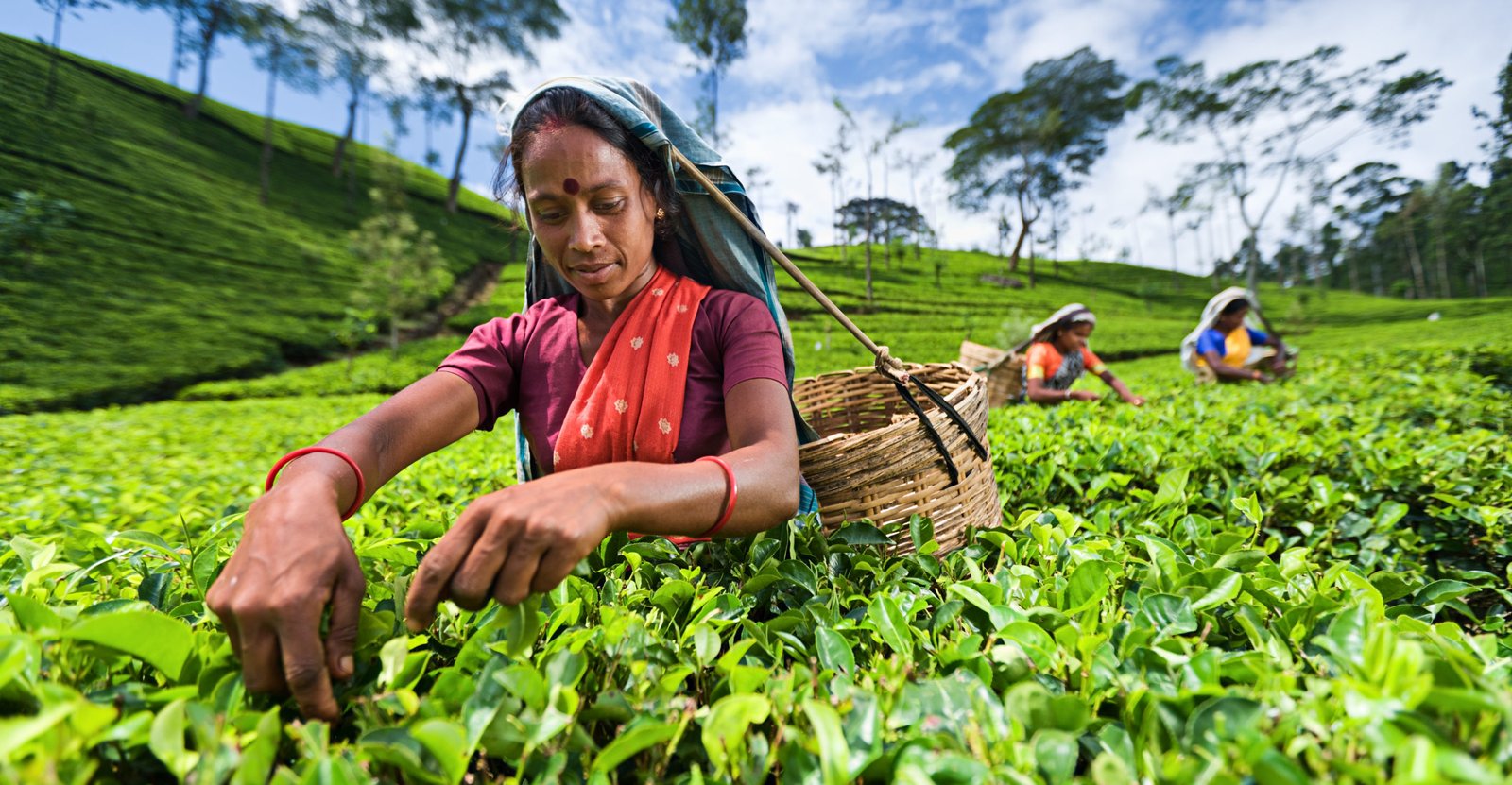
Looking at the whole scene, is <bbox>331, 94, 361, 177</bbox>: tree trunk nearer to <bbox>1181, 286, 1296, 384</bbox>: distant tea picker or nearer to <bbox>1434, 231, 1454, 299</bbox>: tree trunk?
<bbox>1181, 286, 1296, 384</bbox>: distant tea picker

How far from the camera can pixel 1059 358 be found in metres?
5.52

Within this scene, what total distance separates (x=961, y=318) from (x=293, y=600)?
15.9m

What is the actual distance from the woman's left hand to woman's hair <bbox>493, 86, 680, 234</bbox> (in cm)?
94

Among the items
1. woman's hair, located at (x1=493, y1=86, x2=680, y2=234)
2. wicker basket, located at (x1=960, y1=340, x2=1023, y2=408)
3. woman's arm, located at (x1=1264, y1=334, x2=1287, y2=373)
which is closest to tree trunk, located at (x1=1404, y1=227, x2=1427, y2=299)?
woman's arm, located at (x1=1264, y1=334, x2=1287, y2=373)

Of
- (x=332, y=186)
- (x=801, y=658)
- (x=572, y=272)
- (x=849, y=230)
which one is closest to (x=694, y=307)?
(x=572, y=272)

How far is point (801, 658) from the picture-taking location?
2.84ft

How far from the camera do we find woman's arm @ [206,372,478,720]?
26.8 inches

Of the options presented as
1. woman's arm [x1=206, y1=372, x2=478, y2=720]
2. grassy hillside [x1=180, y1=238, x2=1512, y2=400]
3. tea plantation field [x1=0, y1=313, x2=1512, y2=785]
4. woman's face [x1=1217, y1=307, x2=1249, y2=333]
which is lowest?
tea plantation field [x1=0, y1=313, x2=1512, y2=785]

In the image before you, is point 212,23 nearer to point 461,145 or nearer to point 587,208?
point 461,145

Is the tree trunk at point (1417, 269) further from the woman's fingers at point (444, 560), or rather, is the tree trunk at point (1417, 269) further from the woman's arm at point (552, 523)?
the woman's fingers at point (444, 560)

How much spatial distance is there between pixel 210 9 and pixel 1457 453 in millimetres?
44120

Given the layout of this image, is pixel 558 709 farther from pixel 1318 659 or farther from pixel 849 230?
pixel 849 230

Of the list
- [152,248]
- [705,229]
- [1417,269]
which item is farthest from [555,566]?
[1417,269]

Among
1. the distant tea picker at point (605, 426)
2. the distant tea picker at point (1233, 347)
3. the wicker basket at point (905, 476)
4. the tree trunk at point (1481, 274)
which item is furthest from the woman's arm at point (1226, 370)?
the tree trunk at point (1481, 274)
